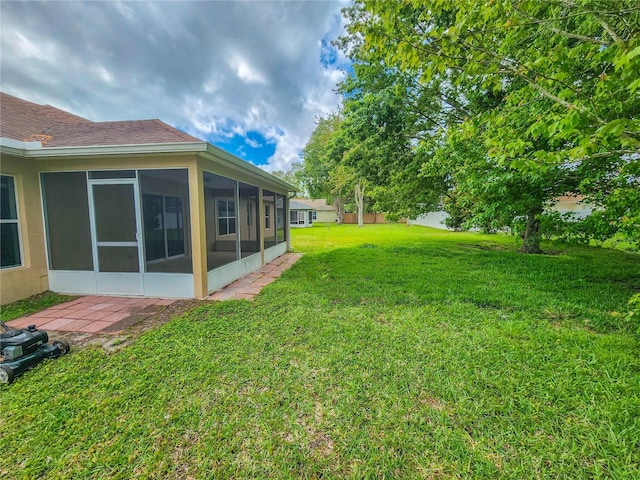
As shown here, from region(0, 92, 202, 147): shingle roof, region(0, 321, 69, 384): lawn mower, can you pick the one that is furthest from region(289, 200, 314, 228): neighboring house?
region(0, 321, 69, 384): lawn mower

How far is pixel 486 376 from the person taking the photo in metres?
2.45

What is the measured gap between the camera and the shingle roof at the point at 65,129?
4.66 meters

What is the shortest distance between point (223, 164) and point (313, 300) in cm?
296

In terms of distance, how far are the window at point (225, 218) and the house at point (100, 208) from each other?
1676mm

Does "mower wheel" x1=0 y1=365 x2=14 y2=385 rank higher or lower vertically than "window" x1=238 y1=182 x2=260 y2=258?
lower

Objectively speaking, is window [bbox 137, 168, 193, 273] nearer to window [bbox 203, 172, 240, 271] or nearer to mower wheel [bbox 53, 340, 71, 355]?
window [bbox 203, 172, 240, 271]

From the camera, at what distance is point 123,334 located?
132 inches

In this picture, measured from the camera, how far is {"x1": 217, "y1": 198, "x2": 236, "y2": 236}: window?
23.0 ft

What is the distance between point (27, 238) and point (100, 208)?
1.28m

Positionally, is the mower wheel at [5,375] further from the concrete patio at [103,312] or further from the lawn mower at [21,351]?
the concrete patio at [103,312]

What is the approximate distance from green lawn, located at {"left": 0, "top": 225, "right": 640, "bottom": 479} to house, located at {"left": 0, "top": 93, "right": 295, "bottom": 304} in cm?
151

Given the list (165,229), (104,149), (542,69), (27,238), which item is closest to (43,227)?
(27,238)

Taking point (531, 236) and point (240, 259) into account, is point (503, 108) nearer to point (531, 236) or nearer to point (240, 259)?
point (240, 259)

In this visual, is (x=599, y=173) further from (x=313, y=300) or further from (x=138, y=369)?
(x=138, y=369)
